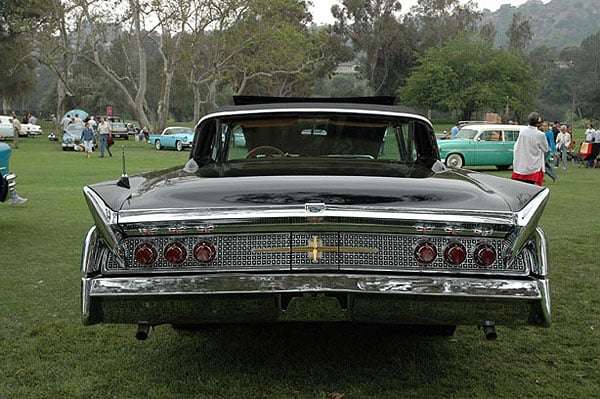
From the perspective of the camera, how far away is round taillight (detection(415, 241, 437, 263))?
3496 millimetres

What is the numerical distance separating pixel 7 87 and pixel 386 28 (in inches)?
1492

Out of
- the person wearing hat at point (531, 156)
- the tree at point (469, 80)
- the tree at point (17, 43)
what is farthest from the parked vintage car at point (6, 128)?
the person wearing hat at point (531, 156)

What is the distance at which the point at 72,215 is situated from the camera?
11.3 meters

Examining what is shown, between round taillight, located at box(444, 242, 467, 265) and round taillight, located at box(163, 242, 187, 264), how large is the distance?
1.26 meters

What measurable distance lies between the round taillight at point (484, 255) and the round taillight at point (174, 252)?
1390 mm

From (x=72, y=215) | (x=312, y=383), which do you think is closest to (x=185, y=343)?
(x=312, y=383)

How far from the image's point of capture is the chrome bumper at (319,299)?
3.39 meters

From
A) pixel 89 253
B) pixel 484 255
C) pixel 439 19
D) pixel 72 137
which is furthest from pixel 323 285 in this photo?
pixel 439 19

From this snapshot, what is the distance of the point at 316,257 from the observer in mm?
3496

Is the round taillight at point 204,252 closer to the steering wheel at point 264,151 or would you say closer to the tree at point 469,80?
the steering wheel at point 264,151

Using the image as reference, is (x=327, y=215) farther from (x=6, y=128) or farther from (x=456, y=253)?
(x=6, y=128)

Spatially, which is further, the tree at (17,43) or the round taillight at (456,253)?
the tree at (17,43)

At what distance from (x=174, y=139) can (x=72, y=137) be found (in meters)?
6.65

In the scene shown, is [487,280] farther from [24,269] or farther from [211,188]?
[24,269]
